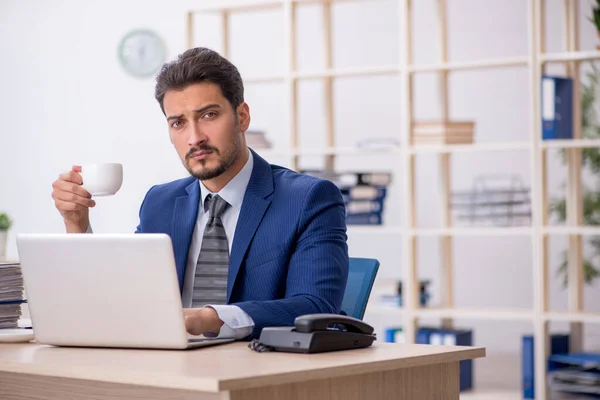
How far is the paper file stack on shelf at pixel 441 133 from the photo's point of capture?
492 centimetres

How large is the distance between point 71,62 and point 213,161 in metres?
5.46

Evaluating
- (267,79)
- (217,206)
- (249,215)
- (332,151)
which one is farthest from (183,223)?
(267,79)

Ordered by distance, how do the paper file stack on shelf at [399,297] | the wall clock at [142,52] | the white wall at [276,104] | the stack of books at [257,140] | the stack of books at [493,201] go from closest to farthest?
the paper file stack on shelf at [399,297] < the stack of books at [257,140] < the stack of books at [493,201] < the white wall at [276,104] < the wall clock at [142,52]

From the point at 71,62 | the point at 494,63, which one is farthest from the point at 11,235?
→ the point at 494,63

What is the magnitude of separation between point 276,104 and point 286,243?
5055 millimetres

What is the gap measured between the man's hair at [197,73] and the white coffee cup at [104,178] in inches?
A: 11.3

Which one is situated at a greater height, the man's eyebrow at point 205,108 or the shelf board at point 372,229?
the man's eyebrow at point 205,108

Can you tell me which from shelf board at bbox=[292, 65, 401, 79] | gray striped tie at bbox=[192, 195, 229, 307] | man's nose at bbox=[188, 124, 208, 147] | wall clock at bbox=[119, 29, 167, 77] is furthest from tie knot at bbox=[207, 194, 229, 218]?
wall clock at bbox=[119, 29, 167, 77]

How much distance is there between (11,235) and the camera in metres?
7.44

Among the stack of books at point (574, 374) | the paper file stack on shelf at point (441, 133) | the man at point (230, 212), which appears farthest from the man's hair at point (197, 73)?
the stack of books at point (574, 374)

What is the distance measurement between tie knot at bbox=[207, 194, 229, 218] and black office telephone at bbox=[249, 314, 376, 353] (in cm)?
58

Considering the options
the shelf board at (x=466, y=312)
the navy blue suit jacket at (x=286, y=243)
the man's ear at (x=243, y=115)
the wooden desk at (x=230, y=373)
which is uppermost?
the man's ear at (x=243, y=115)

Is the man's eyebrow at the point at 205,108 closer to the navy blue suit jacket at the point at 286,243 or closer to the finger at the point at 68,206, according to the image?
the navy blue suit jacket at the point at 286,243

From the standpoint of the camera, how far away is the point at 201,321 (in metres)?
1.88
